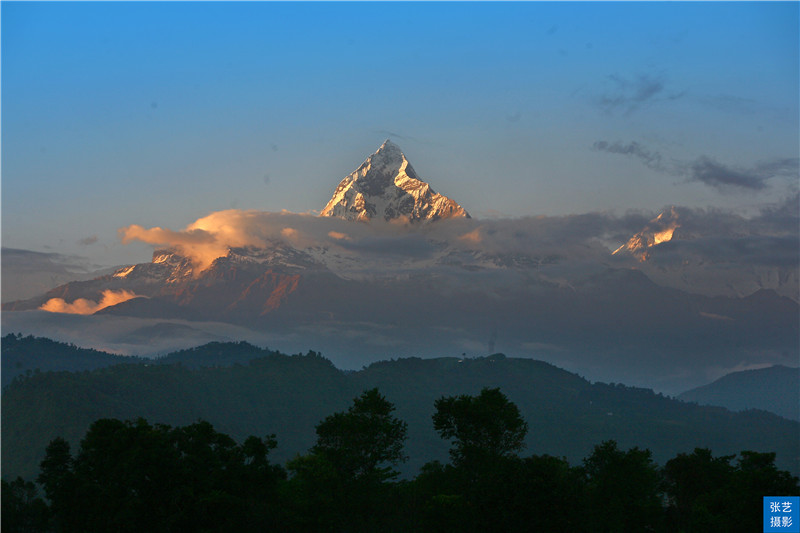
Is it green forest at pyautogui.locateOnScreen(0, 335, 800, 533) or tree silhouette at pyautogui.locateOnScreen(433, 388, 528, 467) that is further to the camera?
tree silhouette at pyautogui.locateOnScreen(433, 388, 528, 467)

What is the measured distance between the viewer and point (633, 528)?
427ft

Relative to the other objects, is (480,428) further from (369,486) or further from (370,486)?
(369,486)

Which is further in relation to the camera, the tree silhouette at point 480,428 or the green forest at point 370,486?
the tree silhouette at point 480,428

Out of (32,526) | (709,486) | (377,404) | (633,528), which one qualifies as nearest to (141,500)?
(32,526)

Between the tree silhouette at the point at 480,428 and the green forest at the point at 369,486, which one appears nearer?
the green forest at the point at 369,486

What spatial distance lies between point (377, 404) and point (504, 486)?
3740 centimetres

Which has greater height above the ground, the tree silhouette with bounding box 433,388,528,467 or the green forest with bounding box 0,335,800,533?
the tree silhouette with bounding box 433,388,528,467

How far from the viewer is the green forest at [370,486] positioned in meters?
110

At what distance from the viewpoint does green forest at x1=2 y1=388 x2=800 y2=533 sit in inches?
4326

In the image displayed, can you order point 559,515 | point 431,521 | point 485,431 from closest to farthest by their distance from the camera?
point 559,515, point 431,521, point 485,431

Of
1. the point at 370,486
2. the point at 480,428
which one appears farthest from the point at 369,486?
the point at 480,428

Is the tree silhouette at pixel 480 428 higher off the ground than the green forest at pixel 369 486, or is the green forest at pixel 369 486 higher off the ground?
the tree silhouette at pixel 480 428

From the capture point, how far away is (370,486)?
439 feet

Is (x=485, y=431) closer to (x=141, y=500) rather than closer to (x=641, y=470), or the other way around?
(x=641, y=470)
